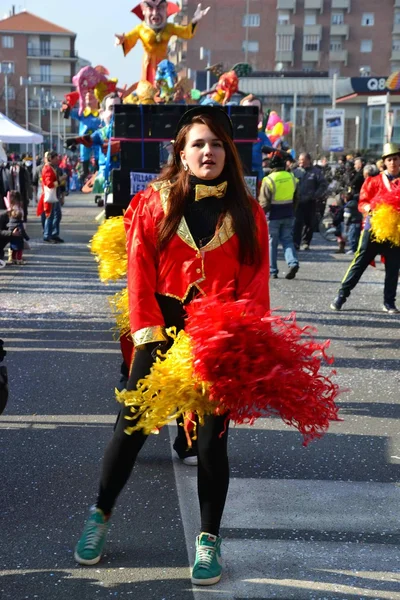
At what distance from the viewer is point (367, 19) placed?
93.1 meters

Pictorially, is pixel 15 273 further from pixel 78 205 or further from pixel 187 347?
pixel 78 205

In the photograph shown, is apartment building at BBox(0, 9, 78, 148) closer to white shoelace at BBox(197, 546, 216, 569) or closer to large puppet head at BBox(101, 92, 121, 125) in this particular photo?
large puppet head at BBox(101, 92, 121, 125)

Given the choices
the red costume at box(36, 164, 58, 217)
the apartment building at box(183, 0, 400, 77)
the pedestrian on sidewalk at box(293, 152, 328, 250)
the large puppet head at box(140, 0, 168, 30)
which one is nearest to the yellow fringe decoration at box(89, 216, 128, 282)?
the large puppet head at box(140, 0, 168, 30)

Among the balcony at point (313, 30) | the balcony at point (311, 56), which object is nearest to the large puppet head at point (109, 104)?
the balcony at point (311, 56)

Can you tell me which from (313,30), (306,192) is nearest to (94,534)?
(306,192)

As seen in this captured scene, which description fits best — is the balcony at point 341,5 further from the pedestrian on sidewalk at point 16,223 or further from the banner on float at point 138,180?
the banner on float at point 138,180

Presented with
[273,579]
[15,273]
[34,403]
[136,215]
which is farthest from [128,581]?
[15,273]

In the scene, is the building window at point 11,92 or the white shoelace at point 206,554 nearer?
the white shoelace at point 206,554

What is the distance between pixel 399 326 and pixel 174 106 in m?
3.43

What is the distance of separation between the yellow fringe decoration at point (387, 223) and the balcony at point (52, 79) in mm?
101524

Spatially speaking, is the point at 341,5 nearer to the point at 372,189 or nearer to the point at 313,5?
the point at 313,5

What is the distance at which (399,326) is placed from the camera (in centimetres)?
916

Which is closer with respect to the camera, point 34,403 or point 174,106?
point 34,403

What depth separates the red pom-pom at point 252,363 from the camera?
3.04 meters
